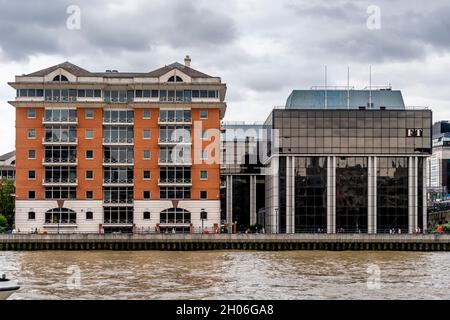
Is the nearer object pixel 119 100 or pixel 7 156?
pixel 119 100

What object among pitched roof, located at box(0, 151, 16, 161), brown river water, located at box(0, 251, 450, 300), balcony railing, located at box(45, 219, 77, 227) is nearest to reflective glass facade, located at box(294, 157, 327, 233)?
balcony railing, located at box(45, 219, 77, 227)

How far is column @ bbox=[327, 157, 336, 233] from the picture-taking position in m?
93.6

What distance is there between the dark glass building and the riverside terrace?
1172 centimetres

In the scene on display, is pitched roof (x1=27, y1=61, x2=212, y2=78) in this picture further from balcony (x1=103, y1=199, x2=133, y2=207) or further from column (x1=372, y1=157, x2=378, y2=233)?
column (x1=372, y1=157, x2=378, y2=233)

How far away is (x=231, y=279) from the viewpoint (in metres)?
41.8

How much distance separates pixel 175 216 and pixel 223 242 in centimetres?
1204

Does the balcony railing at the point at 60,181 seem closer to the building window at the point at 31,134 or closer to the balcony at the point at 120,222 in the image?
the building window at the point at 31,134

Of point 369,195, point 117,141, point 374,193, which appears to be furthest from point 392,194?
point 117,141

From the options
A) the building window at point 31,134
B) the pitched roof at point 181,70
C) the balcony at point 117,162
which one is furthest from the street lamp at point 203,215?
the building window at point 31,134

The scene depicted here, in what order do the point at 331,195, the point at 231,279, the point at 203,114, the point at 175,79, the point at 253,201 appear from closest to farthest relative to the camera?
the point at 231,279 → the point at 175,79 → the point at 203,114 → the point at 331,195 → the point at 253,201

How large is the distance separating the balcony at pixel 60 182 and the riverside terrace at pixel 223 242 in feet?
35.2

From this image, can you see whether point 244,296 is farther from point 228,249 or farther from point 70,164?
point 70,164

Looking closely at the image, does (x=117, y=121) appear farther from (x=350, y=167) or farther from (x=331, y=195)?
(x=350, y=167)
